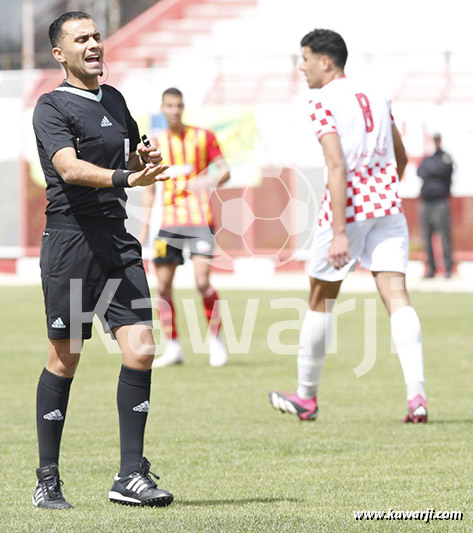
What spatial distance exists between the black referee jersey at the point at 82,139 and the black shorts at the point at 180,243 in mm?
4991

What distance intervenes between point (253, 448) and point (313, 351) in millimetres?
1076

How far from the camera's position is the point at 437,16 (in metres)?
29.6

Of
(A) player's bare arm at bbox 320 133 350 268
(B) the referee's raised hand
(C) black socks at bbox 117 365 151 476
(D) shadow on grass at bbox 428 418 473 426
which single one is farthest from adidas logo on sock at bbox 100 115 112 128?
(D) shadow on grass at bbox 428 418 473 426

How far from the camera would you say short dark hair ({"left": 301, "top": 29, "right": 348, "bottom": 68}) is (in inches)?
275

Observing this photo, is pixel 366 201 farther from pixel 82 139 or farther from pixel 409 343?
pixel 82 139

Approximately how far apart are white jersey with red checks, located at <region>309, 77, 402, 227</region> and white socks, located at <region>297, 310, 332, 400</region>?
0.58 meters

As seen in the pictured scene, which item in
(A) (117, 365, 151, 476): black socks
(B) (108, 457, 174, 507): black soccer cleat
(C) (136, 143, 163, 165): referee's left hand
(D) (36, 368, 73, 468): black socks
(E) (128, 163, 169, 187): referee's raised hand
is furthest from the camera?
(D) (36, 368, 73, 468): black socks

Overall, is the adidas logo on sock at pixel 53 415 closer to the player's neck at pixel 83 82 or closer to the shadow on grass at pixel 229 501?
the shadow on grass at pixel 229 501

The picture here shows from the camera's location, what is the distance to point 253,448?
619cm

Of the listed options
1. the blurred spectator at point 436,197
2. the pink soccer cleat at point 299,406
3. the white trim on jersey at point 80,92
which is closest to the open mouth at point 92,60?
the white trim on jersey at point 80,92

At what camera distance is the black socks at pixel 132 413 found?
4.91 metres

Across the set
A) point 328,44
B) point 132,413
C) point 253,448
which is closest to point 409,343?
point 253,448

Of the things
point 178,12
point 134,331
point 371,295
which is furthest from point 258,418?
point 178,12

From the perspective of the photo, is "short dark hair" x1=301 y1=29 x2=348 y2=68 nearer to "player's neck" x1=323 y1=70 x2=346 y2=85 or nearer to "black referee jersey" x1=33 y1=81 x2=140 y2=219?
"player's neck" x1=323 y1=70 x2=346 y2=85
